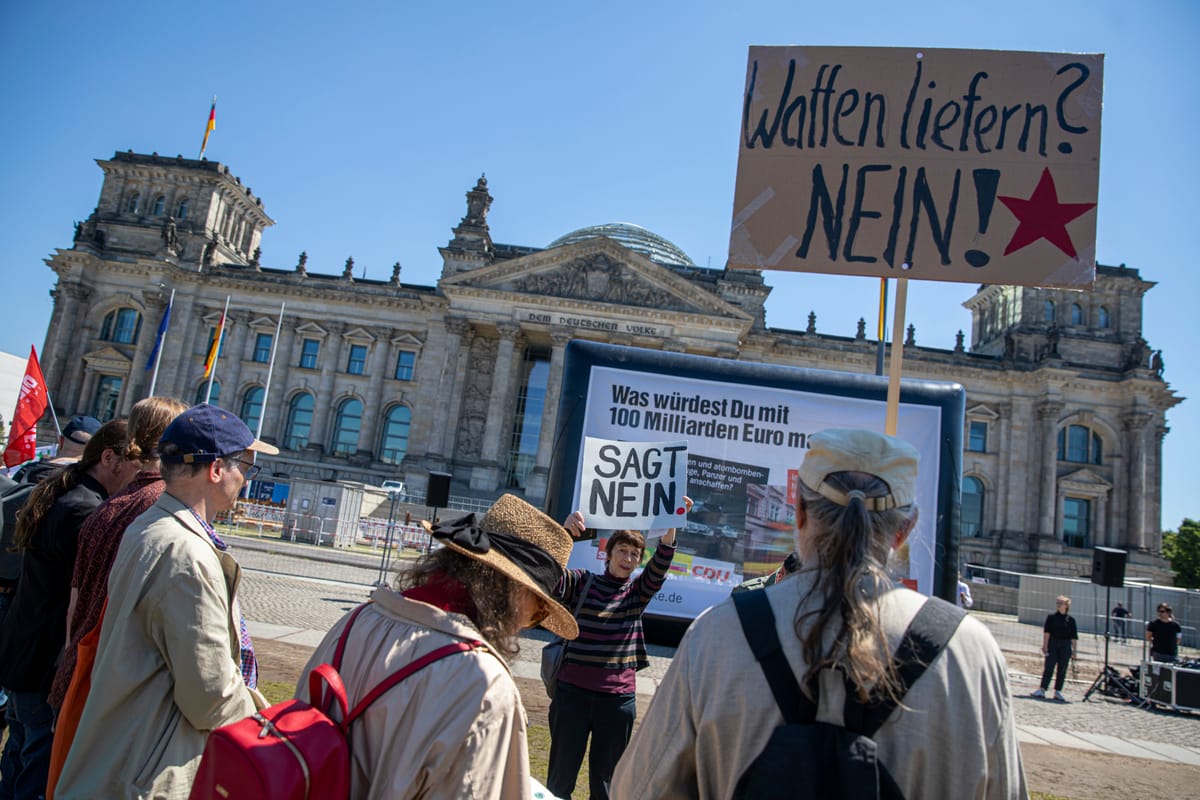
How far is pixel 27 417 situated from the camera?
33.4 feet

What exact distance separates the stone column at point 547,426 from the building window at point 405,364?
9.16 m

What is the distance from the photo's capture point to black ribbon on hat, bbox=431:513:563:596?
2.16 meters

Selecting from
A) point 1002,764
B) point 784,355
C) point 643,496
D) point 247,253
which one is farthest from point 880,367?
point 247,253

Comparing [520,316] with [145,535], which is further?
[520,316]

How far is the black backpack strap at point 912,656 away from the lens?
5.37ft

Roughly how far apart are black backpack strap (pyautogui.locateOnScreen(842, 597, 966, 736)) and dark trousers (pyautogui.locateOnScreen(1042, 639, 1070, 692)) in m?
15.0

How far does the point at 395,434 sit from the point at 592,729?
43.3 m

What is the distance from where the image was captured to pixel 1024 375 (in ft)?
150

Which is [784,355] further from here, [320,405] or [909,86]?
[909,86]

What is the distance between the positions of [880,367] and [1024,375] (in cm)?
4350

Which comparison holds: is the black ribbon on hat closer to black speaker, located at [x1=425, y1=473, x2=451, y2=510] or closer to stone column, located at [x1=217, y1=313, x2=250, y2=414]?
black speaker, located at [x1=425, y1=473, x2=451, y2=510]

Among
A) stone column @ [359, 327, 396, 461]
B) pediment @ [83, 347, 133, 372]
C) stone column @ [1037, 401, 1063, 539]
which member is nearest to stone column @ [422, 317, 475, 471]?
stone column @ [359, 327, 396, 461]

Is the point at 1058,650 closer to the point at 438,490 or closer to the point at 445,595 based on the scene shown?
the point at 438,490

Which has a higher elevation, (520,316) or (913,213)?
(520,316)
